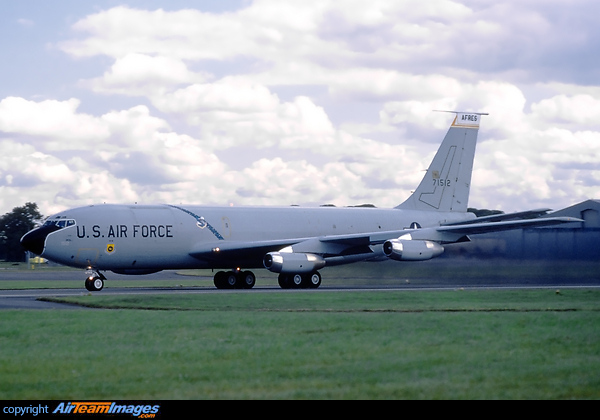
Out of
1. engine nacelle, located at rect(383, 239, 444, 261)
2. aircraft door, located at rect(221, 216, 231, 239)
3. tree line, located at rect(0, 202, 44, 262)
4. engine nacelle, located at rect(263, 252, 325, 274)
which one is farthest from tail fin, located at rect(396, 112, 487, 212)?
tree line, located at rect(0, 202, 44, 262)

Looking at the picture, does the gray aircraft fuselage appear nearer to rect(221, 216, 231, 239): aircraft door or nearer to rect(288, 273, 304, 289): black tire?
rect(221, 216, 231, 239): aircraft door

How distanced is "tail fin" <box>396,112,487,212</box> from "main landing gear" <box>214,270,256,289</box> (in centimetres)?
1093

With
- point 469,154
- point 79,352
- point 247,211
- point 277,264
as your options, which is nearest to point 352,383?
point 79,352

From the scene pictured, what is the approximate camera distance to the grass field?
10391mm

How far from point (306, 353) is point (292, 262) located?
76.4 feet

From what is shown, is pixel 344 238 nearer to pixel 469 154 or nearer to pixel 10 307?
pixel 469 154

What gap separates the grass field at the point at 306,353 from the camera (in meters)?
10.4

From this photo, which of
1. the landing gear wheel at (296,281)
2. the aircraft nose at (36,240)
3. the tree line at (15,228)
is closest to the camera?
the aircraft nose at (36,240)

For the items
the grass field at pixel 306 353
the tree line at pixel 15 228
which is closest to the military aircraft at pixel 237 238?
the grass field at pixel 306 353

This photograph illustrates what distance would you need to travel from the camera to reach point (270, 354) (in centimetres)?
1313

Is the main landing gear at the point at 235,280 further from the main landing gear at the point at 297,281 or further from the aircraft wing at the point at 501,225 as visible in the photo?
the aircraft wing at the point at 501,225

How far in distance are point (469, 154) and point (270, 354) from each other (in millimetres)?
35889

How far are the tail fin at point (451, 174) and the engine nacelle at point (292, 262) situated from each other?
412 inches

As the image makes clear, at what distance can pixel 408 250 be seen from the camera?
122 feet
